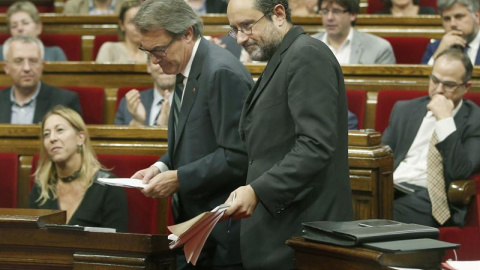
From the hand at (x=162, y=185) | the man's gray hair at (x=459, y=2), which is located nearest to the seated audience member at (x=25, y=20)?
the man's gray hair at (x=459, y=2)

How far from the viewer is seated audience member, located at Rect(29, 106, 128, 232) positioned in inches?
73.0

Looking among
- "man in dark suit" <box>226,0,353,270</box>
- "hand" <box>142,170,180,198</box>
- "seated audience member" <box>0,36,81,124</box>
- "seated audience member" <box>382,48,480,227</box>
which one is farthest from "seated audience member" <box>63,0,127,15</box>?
"man in dark suit" <box>226,0,353,270</box>

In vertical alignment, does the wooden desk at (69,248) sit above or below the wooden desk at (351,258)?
below

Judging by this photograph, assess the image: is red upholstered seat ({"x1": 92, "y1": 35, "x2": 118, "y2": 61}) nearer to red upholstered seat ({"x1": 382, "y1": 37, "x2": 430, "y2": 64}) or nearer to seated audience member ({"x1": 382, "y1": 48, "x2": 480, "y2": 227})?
red upholstered seat ({"x1": 382, "y1": 37, "x2": 430, "y2": 64})

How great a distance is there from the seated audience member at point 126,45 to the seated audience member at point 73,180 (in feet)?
3.10

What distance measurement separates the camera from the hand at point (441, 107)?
205cm

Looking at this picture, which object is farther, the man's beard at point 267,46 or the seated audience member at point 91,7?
the seated audience member at point 91,7

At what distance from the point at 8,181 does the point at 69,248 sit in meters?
0.84

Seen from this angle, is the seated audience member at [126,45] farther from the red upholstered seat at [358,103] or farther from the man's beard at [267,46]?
the man's beard at [267,46]

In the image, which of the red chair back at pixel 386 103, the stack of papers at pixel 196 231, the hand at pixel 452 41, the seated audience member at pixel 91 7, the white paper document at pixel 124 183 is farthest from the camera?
the seated audience member at pixel 91 7

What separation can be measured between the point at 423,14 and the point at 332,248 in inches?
97.4

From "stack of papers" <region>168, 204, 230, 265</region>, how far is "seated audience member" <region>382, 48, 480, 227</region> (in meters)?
1.06

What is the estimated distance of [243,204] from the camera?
1.10 m

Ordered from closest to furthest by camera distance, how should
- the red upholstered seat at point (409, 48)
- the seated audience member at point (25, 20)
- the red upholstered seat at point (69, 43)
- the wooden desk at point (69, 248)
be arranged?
the wooden desk at point (69, 248)
the red upholstered seat at point (409, 48)
the seated audience member at point (25, 20)
the red upholstered seat at point (69, 43)
